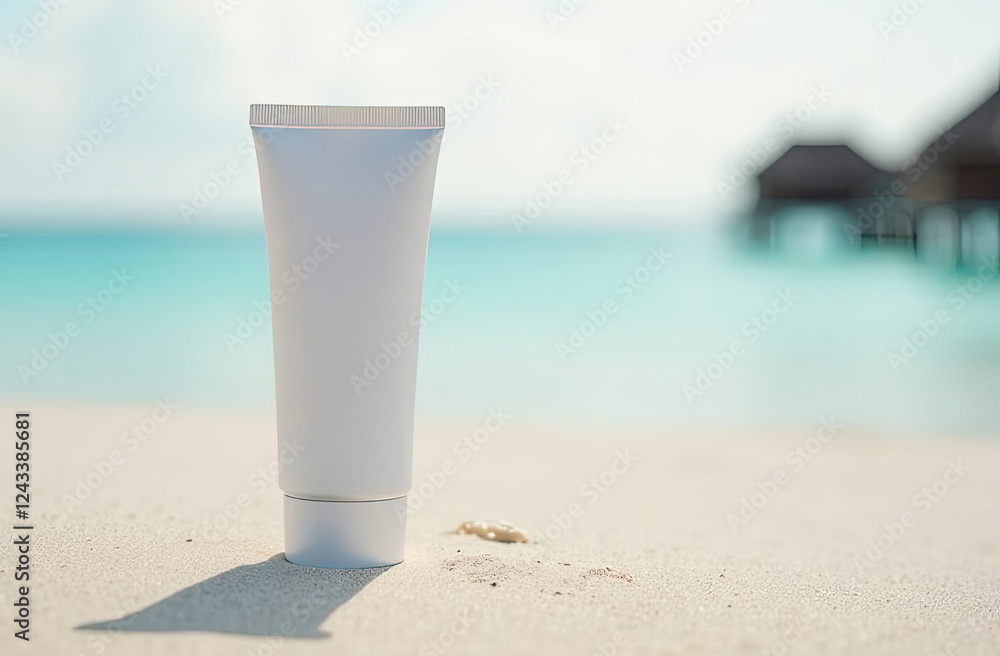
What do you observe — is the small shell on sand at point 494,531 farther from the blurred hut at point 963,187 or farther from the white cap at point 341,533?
the blurred hut at point 963,187

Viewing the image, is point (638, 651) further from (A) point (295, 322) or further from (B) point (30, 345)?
(B) point (30, 345)

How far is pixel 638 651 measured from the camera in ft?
6.60

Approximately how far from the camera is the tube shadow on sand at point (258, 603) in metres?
2.00

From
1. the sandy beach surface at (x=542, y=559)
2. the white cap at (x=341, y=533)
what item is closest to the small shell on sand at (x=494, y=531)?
the sandy beach surface at (x=542, y=559)

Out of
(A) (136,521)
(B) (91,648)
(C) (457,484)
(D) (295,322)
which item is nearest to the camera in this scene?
(B) (91,648)

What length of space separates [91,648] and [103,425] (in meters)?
4.26

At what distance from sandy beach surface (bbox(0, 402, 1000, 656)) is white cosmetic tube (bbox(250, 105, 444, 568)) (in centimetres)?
18

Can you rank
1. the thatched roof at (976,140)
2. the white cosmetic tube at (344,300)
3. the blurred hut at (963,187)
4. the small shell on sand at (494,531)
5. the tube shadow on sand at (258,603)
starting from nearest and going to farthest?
the tube shadow on sand at (258,603) < the white cosmetic tube at (344,300) < the small shell on sand at (494,531) < the thatched roof at (976,140) < the blurred hut at (963,187)

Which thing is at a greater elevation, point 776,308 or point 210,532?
point 776,308

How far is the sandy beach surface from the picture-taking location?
6.76 ft

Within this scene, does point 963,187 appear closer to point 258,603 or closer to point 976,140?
point 976,140

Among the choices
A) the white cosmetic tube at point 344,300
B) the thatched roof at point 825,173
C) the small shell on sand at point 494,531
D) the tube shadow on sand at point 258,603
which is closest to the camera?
the tube shadow on sand at point 258,603

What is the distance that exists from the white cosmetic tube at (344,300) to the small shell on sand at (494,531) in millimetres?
671

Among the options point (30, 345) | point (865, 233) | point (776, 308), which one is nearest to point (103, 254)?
point (30, 345)
